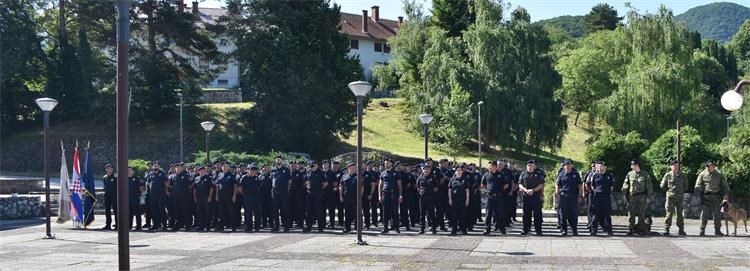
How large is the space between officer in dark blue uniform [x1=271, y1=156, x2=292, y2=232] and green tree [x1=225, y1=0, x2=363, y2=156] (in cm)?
2160

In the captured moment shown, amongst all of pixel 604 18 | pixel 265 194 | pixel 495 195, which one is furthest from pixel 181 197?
pixel 604 18

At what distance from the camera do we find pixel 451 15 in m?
55.8

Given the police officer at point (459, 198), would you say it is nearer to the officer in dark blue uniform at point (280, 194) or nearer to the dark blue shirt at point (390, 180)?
the dark blue shirt at point (390, 180)

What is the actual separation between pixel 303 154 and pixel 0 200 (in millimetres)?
17321

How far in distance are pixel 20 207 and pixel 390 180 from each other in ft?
45.4

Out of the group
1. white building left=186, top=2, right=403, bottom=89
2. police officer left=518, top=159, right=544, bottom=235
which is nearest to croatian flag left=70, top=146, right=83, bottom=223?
police officer left=518, top=159, right=544, bottom=235

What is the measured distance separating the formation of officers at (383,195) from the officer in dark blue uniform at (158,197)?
3 centimetres

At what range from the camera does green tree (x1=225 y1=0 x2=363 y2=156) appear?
41.3 meters

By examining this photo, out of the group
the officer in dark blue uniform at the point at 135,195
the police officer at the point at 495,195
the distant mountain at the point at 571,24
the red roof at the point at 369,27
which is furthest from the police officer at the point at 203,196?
the distant mountain at the point at 571,24

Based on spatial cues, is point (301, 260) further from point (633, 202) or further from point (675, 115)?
point (675, 115)

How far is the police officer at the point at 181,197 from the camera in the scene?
65.8ft

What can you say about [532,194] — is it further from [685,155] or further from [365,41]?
[365,41]

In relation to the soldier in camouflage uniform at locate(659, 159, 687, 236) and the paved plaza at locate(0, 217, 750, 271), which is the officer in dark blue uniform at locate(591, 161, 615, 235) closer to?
the paved plaza at locate(0, 217, 750, 271)

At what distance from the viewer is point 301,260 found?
43.0 ft
